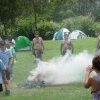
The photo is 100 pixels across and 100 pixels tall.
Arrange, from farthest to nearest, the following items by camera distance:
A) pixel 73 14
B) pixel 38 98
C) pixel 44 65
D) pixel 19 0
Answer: pixel 73 14
pixel 19 0
pixel 44 65
pixel 38 98

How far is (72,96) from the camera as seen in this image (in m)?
12.8

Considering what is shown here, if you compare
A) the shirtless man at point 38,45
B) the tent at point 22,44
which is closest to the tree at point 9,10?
the tent at point 22,44

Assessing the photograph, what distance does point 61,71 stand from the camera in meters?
15.9

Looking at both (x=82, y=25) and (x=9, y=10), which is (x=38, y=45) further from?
(x=82, y=25)

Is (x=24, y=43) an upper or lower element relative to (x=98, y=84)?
lower

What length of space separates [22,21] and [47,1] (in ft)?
15.5

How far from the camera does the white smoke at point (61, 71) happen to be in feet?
50.3

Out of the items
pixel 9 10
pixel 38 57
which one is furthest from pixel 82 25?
pixel 38 57

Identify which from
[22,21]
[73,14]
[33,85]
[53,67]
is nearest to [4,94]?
[33,85]

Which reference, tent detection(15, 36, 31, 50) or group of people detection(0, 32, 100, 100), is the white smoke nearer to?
group of people detection(0, 32, 100, 100)

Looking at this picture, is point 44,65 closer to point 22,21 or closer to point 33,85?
point 33,85

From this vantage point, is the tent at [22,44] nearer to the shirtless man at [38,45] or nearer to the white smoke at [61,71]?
the shirtless man at [38,45]

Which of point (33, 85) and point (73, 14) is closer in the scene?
point (33, 85)

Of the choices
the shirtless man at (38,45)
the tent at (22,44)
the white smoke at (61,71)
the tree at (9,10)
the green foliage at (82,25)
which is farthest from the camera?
the green foliage at (82,25)
